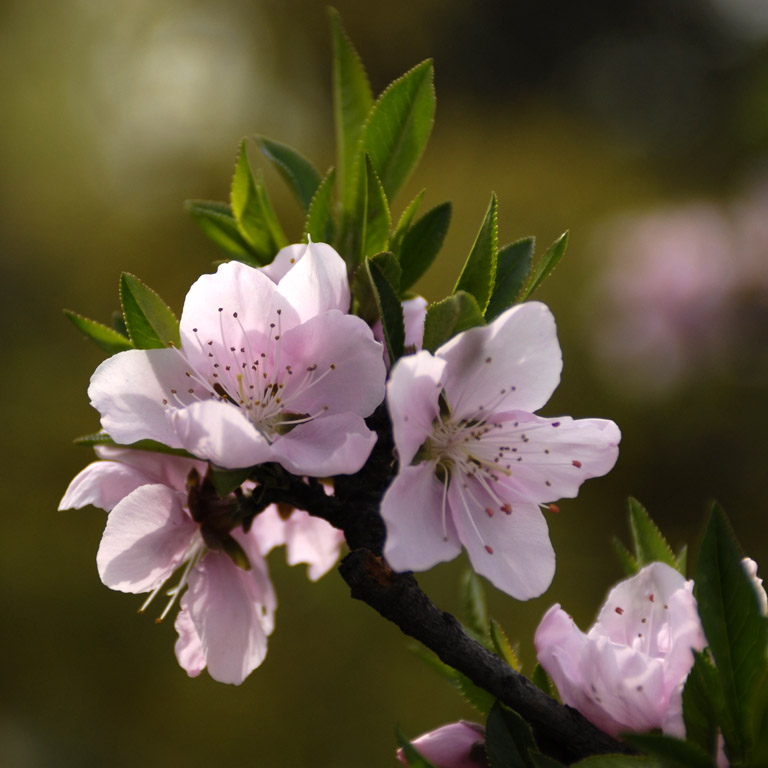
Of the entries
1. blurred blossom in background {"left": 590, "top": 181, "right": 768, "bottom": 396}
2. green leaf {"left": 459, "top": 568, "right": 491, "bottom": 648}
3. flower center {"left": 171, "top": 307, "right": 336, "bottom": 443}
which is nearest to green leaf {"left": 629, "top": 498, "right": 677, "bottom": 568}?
green leaf {"left": 459, "top": 568, "right": 491, "bottom": 648}

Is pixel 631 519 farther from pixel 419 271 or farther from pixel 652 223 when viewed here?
pixel 652 223

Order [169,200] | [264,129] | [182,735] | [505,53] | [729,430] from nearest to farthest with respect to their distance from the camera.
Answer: [182,735], [729,430], [169,200], [264,129], [505,53]

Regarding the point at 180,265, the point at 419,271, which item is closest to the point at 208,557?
the point at 419,271

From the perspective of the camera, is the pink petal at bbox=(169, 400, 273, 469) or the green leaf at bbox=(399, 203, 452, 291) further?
the green leaf at bbox=(399, 203, 452, 291)

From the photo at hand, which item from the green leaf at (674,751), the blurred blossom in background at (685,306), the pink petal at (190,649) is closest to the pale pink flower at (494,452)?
the green leaf at (674,751)

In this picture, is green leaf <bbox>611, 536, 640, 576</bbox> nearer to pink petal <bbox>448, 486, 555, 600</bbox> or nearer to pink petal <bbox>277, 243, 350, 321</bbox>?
pink petal <bbox>448, 486, 555, 600</bbox>
